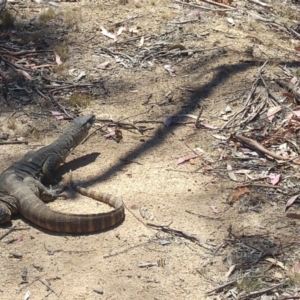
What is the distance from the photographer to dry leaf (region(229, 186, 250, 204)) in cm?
627

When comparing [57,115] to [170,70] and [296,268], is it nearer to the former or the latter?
[170,70]

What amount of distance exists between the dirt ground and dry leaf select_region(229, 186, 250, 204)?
6cm

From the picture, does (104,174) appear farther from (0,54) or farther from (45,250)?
(0,54)

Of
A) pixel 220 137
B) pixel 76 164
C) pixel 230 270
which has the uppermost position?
pixel 230 270

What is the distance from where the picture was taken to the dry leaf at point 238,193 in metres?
6.27

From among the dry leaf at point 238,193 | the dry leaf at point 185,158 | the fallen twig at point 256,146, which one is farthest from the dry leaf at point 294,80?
the dry leaf at point 238,193

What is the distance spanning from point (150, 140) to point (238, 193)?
4.42 feet

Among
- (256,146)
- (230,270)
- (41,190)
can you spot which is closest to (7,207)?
(41,190)

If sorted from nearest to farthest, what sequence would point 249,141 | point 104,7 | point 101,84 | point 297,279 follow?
point 297,279 → point 249,141 → point 101,84 → point 104,7

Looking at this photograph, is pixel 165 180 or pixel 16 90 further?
pixel 16 90

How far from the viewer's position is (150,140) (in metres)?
7.31

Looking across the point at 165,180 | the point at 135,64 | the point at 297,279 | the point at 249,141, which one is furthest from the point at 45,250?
the point at 135,64

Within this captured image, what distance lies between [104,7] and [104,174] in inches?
155

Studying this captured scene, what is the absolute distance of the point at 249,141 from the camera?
7070mm
